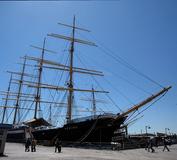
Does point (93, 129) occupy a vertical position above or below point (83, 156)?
above

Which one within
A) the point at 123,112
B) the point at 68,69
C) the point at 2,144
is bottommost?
the point at 2,144

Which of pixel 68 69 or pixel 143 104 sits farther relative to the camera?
pixel 68 69

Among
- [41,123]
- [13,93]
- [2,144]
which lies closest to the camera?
[2,144]

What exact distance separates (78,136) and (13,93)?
137ft

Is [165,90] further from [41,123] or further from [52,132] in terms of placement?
[41,123]

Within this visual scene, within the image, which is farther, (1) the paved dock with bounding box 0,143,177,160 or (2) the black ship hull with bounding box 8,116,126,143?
(2) the black ship hull with bounding box 8,116,126,143

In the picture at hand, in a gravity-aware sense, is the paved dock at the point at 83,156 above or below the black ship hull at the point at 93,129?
below

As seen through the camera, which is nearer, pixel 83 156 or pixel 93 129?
pixel 83 156

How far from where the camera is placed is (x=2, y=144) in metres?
16.5

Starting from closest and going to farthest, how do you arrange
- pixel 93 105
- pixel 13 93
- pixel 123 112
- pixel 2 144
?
pixel 2 144, pixel 123 112, pixel 93 105, pixel 13 93

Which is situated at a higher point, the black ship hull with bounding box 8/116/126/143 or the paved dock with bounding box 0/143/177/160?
the black ship hull with bounding box 8/116/126/143

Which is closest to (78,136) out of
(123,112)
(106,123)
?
(106,123)

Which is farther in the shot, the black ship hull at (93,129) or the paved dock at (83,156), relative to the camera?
the black ship hull at (93,129)

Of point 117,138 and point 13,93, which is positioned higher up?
point 13,93
